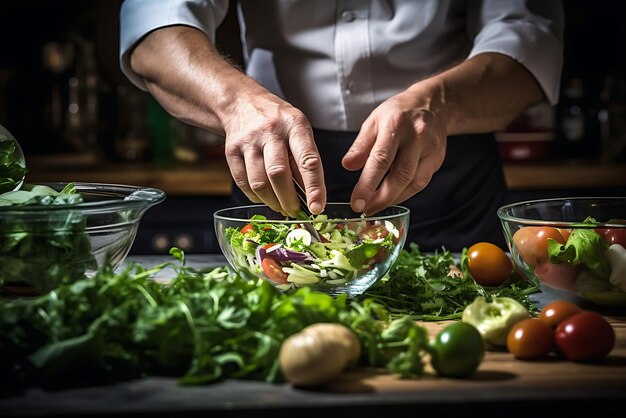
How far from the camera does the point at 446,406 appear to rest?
749 mm

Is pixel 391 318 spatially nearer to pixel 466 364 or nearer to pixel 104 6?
pixel 466 364

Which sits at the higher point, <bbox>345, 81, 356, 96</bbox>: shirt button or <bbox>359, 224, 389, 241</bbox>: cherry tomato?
<bbox>345, 81, 356, 96</bbox>: shirt button

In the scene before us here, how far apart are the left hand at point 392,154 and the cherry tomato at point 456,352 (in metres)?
0.41

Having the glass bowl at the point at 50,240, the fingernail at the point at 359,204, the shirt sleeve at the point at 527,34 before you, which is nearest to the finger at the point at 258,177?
the fingernail at the point at 359,204

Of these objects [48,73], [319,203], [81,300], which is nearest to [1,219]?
[81,300]

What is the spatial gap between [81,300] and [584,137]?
8.24ft

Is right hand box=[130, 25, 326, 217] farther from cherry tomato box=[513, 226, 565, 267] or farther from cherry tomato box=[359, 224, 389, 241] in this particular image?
cherry tomato box=[513, 226, 565, 267]

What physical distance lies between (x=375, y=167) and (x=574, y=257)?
299 mm

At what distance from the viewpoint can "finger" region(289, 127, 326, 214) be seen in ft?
3.75

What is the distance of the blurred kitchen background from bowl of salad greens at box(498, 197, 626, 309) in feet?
5.45

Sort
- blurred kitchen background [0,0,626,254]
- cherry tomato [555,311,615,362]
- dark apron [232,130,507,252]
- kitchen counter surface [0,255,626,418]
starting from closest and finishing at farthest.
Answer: kitchen counter surface [0,255,626,418] < cherry tomato [555,311,615,362] < dark apron [232,130,507,252] < blurred kitchen background [0,0,626,254]

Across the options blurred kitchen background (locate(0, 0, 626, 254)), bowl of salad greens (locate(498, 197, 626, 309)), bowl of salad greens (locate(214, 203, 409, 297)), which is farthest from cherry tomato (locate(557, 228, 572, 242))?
blurred kitchen background (locate(0, 0, 626, 254))

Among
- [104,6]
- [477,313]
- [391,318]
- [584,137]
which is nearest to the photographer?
[477,313]

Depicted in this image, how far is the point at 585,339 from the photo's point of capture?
0.88 metres
